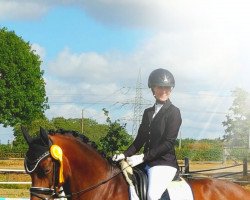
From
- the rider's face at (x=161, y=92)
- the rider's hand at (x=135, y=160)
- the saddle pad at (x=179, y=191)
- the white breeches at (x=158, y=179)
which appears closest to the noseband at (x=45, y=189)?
the rider's hand at (x=135, y=160)

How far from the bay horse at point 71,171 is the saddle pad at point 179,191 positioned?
13cm

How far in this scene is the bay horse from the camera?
544cm

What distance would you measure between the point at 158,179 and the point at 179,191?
1.27 ft

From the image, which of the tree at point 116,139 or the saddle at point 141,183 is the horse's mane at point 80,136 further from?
the tree at point 116,139

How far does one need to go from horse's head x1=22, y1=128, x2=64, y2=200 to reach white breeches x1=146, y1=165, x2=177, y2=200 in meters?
1.06

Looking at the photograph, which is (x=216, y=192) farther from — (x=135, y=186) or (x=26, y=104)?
(x=26, y=104)

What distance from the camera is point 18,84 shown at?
55.1 m

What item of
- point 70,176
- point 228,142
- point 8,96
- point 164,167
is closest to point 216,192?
point 164,167

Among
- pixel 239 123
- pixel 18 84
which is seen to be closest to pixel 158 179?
pixel 239 123

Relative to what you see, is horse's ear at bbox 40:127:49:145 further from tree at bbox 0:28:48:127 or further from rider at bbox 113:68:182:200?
tree at bbox 0:28:48:127

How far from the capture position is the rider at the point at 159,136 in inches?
236

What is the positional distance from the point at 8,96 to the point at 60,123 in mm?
23147

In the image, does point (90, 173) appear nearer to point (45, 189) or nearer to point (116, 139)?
point (45, 189)

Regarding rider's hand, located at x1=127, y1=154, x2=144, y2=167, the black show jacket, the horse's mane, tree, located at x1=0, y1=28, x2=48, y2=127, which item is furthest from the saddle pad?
tree, located at x1=0, y1=28, x2=48, y2=127
